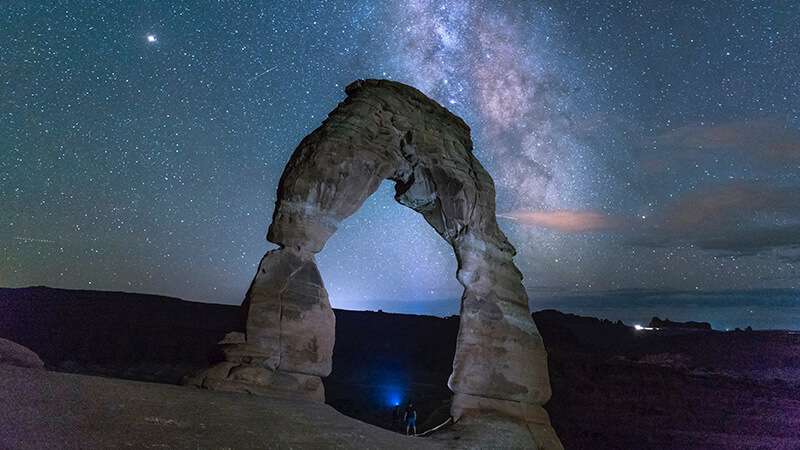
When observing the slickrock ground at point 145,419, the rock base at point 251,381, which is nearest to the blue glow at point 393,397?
→ the rock base at point 251,381

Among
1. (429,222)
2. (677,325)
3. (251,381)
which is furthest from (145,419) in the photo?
(677,325)

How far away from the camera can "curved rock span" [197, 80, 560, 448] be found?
8.58m

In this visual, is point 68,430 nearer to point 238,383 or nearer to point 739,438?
point 238,383

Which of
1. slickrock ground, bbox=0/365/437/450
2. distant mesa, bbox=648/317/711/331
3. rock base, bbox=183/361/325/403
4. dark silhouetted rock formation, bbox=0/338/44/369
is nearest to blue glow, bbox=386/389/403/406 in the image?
rock base, bbox=183/361/325/403

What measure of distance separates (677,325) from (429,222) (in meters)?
63.9

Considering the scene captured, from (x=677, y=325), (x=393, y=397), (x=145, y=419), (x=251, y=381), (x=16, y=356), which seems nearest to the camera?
(x=145, y=419)

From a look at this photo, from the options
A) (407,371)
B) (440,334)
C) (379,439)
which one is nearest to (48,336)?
(407,371)

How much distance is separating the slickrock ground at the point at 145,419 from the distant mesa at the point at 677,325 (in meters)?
63.9

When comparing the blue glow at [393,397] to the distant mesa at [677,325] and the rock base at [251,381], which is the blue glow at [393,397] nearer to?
the rock base at [251,381]

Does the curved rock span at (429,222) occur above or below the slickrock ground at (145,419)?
above

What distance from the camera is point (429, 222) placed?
40.5 feet

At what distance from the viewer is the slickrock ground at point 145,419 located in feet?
14.9

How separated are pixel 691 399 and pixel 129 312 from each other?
37812mm

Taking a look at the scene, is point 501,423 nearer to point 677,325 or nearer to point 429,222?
point 429,222
